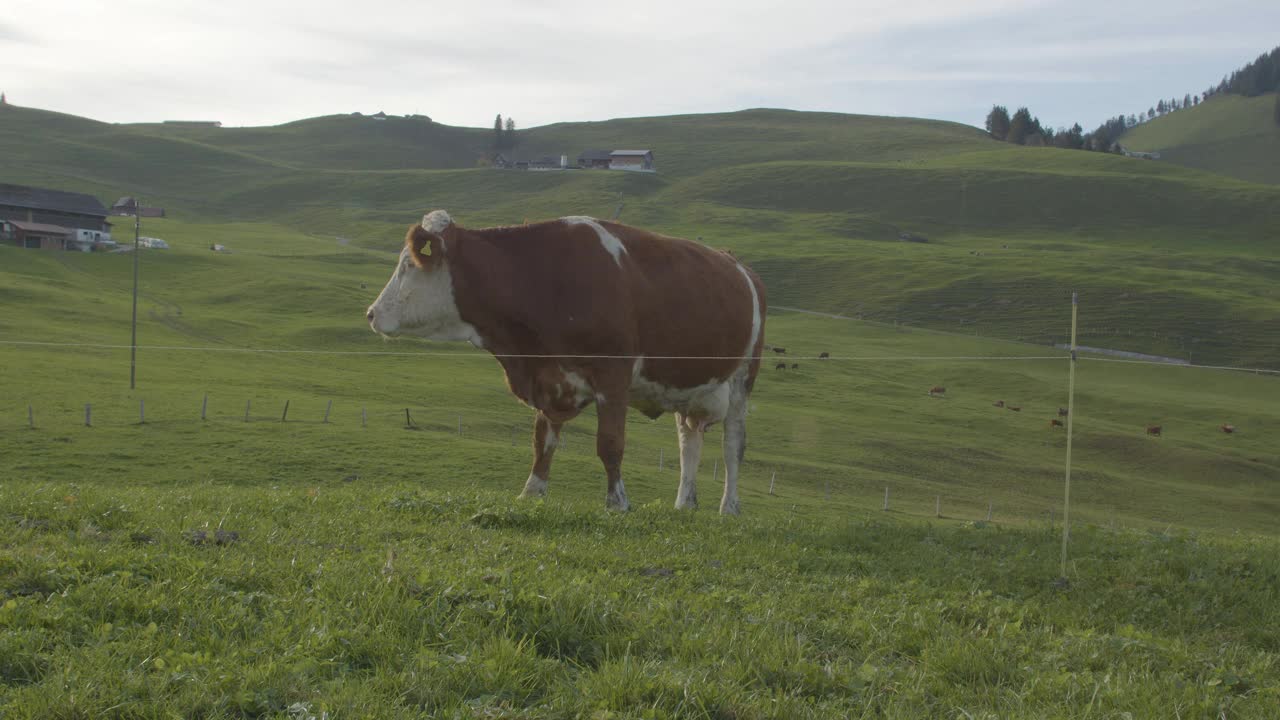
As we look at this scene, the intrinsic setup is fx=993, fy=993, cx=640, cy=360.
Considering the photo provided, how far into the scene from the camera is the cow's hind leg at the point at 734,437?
14.0m

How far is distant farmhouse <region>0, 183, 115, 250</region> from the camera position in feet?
349

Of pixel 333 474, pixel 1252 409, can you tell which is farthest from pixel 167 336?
pixel 1252 409

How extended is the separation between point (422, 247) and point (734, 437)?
5.54 m

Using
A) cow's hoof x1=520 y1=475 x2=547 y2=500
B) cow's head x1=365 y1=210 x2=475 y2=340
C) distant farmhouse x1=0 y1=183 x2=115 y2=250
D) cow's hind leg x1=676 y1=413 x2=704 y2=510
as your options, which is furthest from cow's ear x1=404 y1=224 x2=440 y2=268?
distant farmhouse x1=0 y1=183 x2=115 y2=250

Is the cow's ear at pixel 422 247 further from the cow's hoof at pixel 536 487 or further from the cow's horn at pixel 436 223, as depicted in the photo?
the cow's hoof at pixel 536 487

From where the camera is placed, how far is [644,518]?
9.91 meters

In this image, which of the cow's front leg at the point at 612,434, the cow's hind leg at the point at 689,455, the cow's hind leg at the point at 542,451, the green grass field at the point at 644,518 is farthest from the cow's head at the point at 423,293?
the cow's hind leg at the point at 689,455

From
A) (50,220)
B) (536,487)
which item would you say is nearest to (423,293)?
(536,487)

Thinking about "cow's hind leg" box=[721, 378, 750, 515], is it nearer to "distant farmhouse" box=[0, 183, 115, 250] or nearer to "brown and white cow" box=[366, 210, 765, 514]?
"brown and white cow" box=[366, 210, 765, 514]

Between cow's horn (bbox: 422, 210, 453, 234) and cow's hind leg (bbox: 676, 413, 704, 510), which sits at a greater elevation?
cow's horn (bbox: 422, 210, 453, 234)

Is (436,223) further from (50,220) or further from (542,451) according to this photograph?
(50,220)

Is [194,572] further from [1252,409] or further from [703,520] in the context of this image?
[1252,409]

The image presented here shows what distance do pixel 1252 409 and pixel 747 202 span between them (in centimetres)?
11192

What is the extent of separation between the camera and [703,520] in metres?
10.2
